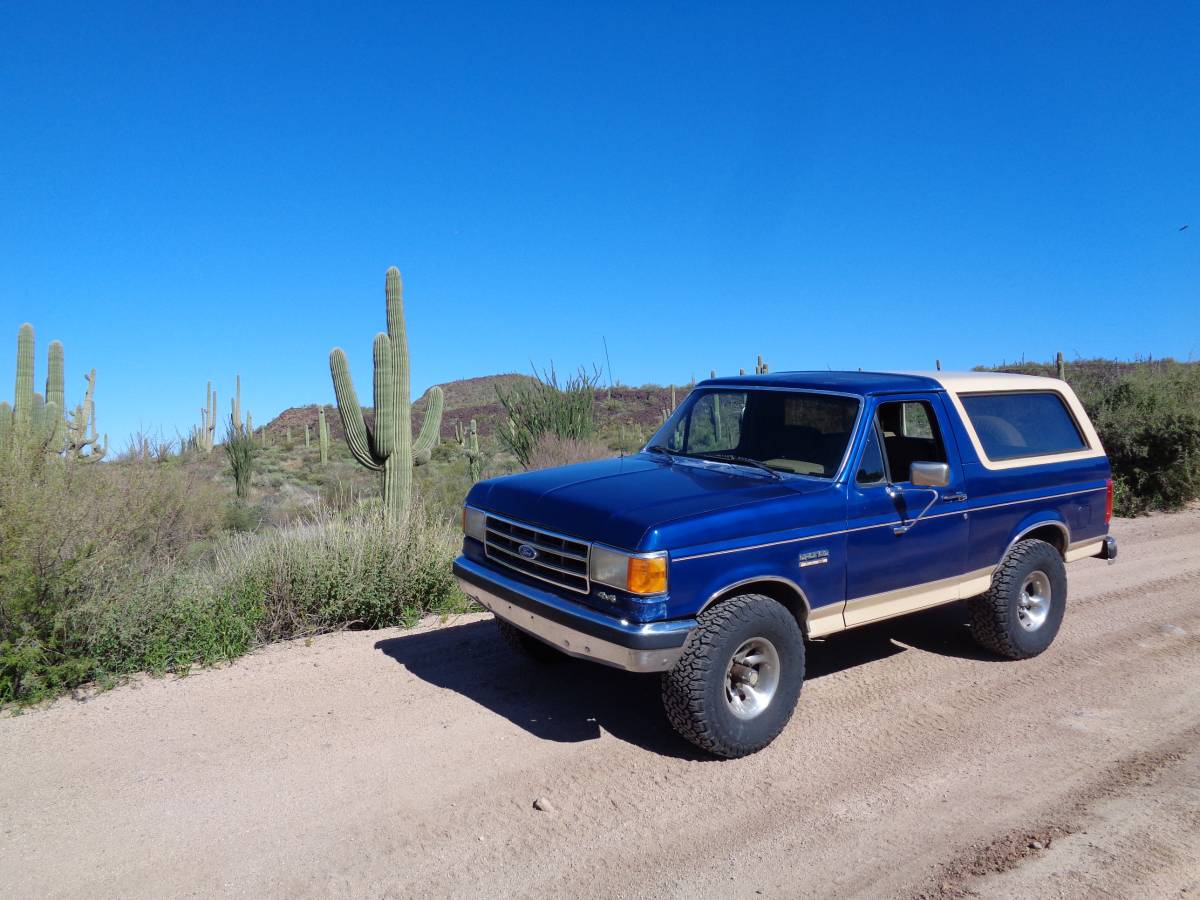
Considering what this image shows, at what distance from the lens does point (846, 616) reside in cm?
550

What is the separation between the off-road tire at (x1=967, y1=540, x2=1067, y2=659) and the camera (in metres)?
6.51

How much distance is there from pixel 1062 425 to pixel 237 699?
21.4 ft

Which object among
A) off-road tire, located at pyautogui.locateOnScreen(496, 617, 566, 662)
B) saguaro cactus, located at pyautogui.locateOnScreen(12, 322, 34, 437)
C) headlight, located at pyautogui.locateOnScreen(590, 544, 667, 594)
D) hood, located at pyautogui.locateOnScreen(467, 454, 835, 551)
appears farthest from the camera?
saguaro cactus, located at pyautogui.locateOnScreen(12, 322, 34, 437)

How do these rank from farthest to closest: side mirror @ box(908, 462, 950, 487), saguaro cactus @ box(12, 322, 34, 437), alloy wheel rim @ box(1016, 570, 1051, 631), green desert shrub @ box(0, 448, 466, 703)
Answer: saguaro cactus @ box(12, 322, 34, 437)
alloy wheel rim @ box(1016, 570, 1051, 631)
green desert shrub @ box(0, 448, 466, 703)
side mirror @ box(908, 462, 950, 487)

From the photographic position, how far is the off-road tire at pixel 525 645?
6232 mm

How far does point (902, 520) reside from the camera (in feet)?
18.6

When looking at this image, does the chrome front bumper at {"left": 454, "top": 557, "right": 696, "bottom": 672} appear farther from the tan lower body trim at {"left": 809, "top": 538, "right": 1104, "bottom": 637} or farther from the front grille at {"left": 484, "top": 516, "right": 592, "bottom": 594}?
the tan lower body trim at {"left": 809, "top": 538, "right": 1104, "bottom": 637}

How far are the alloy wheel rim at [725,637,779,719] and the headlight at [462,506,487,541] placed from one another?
1855mm

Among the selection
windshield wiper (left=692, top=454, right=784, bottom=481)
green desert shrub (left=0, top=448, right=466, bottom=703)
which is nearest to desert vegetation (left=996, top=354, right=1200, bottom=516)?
windshield wiper (left=692, top=454, right=784, bottom=481)

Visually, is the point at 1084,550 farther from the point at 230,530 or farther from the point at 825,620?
the point at 230,530

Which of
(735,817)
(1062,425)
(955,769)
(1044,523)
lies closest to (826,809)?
(735,817)

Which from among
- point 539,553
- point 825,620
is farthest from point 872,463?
point 539,553

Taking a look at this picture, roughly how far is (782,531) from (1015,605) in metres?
2.67

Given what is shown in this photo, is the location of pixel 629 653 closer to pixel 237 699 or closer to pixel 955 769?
pixel 955 769
